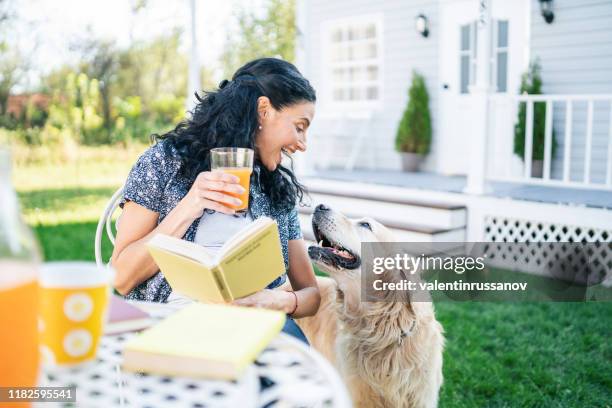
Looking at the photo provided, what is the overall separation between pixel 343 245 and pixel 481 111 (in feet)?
11.3

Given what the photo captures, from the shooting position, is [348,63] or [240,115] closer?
[240,115]

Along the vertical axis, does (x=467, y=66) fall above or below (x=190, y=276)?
above

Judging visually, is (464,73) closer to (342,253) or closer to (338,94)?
(338,94)

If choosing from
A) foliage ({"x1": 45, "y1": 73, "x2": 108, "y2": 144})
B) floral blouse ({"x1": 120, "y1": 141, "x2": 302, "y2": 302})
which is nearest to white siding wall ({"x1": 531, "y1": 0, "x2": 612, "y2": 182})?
floral blouse ({"x1": 120, "y1": 141, "x2": 302, "y2": 302})

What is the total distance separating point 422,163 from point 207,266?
273 inches

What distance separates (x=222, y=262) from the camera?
4.44 feet

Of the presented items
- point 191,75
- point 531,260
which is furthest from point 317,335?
point 191,75

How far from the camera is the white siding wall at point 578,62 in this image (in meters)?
6.16

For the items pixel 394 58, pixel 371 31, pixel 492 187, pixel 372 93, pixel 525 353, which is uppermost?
pixel 371 31

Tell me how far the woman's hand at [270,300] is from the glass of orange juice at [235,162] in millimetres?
250

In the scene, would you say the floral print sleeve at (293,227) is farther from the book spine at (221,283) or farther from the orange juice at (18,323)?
the orange juice at (18,323)

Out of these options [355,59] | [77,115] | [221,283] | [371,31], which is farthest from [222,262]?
[77,115]

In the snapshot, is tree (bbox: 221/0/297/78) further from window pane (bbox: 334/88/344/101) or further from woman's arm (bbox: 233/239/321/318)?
woman's arm (bbox: 233/239/321/318)

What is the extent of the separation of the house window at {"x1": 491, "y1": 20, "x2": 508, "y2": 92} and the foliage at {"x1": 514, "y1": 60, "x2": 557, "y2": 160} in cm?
45
